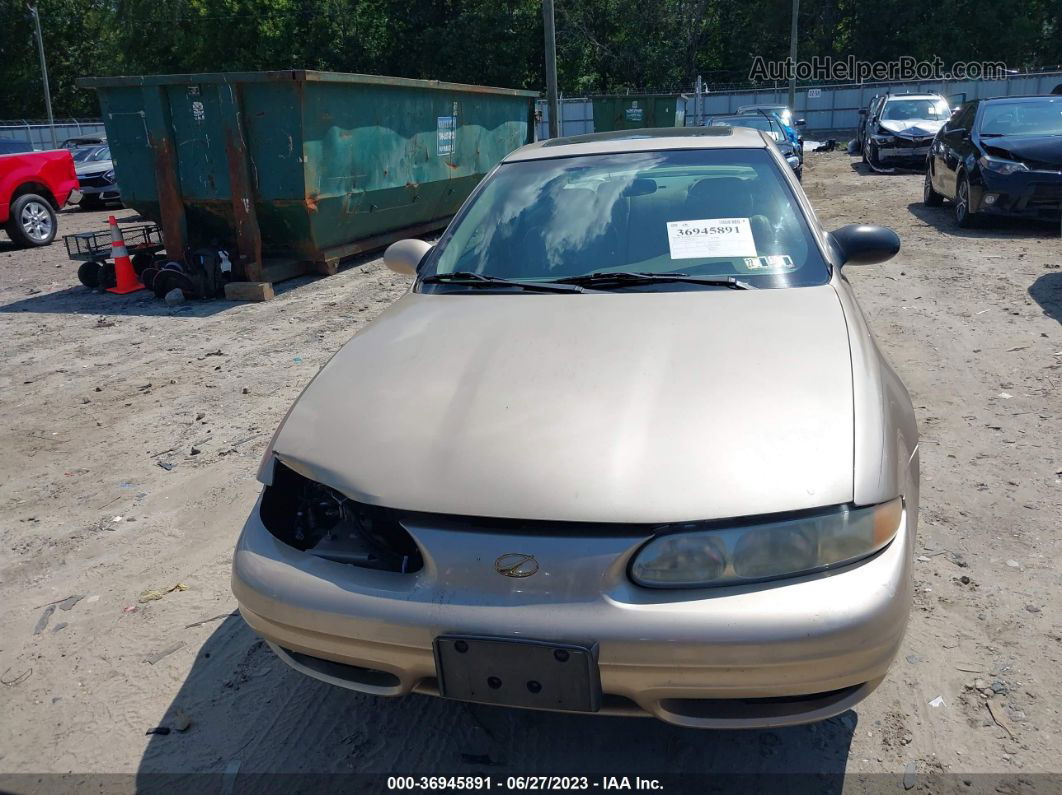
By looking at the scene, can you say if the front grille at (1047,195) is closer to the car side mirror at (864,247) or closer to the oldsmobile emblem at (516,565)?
the car side mirror at (864,247)

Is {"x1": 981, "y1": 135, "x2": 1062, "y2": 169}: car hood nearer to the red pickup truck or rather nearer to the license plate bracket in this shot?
the license plate bracket

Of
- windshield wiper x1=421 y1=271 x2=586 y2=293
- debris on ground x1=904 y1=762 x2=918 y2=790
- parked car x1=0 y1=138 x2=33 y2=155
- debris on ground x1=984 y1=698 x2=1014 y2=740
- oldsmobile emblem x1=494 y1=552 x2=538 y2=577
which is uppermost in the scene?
parked car x1=0 y1=138 x2=33 y2=155

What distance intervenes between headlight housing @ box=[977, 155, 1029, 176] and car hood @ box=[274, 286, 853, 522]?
26.9 ft

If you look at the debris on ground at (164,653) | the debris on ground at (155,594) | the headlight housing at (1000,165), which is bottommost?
the debris on ground at (164,653)

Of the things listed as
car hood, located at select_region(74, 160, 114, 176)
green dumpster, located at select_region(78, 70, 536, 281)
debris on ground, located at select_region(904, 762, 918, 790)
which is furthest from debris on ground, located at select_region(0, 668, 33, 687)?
car hood, located at select_region(74, 160, 114, 176)

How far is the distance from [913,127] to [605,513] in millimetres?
17940

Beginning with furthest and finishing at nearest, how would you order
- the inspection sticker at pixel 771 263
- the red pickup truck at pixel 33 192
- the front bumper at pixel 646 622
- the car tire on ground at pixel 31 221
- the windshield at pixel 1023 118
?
the car tire on ground at pixel 31 221 → the red pickup truck at pixel 33 192 → the windshield at pixel 1023 118 → the inspection sticker at pixel 771 263 → the front bumper at pixel 646 622

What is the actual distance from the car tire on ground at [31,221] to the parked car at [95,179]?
5686 millimetres

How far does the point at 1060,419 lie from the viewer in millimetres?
4516

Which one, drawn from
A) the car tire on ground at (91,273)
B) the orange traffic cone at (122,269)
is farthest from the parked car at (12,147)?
the orange traffic cone at (122,269)

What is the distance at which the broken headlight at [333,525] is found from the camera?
211 cm

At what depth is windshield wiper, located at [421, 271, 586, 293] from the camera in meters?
3.01

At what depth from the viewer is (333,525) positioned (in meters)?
2.35

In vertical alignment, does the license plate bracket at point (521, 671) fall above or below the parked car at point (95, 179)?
below
